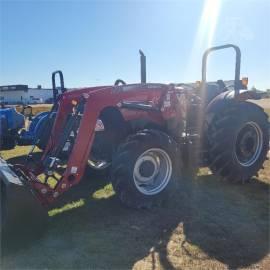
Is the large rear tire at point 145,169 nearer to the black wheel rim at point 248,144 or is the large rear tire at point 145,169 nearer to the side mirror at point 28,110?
the black wheel rim at point 248,144

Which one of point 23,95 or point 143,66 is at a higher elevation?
point 143,66

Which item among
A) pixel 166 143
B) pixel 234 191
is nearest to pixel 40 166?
pixel 166 143

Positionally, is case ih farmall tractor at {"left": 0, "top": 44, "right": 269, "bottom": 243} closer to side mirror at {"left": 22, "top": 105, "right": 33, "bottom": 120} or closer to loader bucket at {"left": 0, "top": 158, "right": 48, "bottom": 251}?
loader bucket at {"left": 0, "top": 158, "right": 48, "bottom": 251}

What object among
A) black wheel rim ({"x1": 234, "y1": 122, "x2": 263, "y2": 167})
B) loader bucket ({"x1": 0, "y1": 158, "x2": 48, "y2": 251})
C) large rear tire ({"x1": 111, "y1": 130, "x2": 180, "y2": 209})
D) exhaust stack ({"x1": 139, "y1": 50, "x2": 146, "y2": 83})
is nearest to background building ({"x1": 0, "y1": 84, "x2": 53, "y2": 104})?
exhaust stack ({"x1": 139, "y1": 50, "x2": 146, "y2": 83})

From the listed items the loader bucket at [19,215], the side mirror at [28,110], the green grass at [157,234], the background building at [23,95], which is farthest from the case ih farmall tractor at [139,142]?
the background building at [23,95]

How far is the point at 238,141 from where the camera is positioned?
5.98m

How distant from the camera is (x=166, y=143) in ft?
16.3

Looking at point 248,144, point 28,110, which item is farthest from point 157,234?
point 28,110

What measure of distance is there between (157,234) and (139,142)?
1.22 meters

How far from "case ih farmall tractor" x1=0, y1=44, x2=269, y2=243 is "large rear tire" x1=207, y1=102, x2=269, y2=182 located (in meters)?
0.02

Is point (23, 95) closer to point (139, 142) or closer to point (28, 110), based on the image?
point (28, 110)

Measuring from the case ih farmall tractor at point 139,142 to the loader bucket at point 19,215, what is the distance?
0.01m

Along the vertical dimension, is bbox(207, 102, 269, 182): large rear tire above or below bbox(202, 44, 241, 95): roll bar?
below

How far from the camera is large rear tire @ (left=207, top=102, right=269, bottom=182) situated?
563cm
